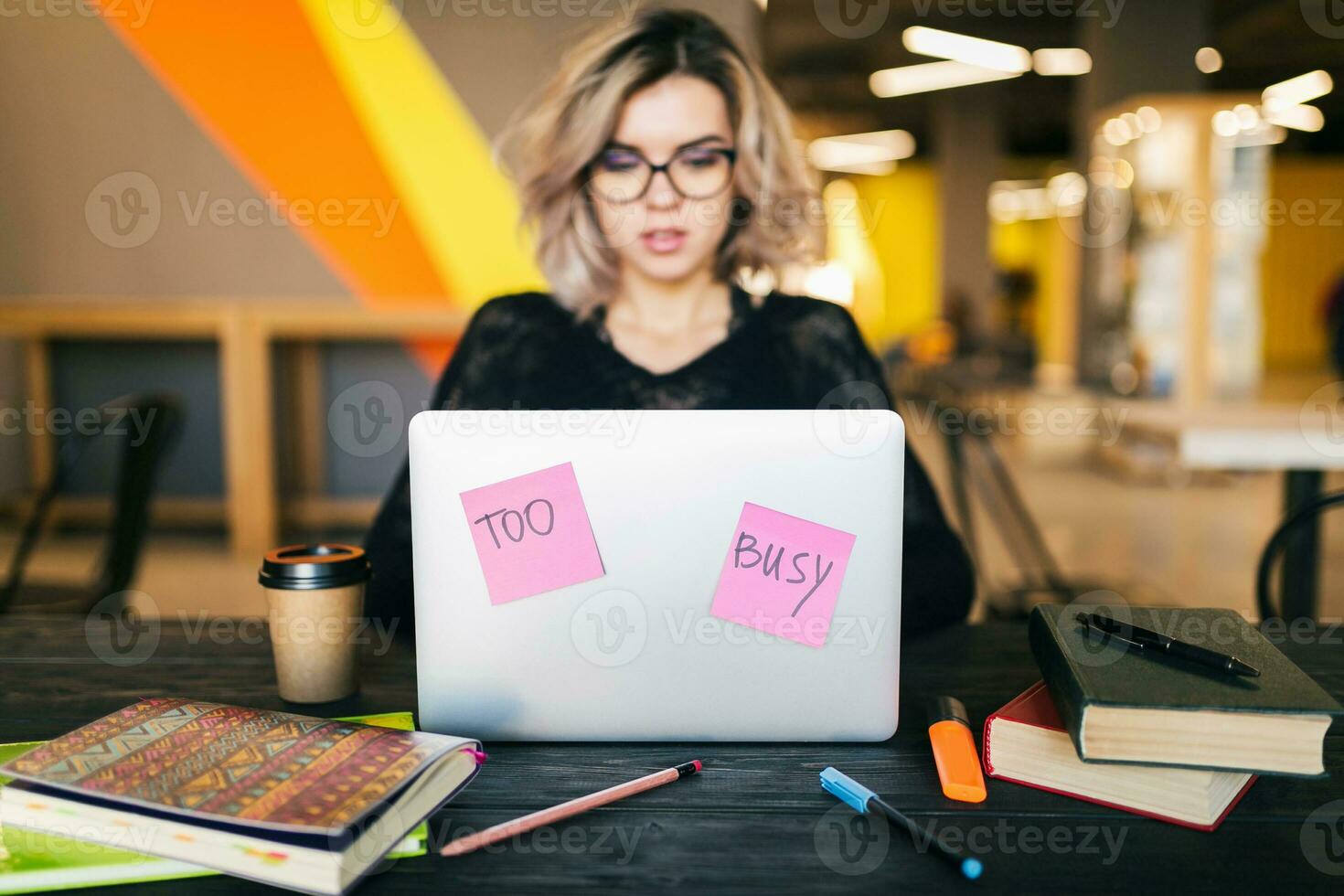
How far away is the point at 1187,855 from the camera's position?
662 mm

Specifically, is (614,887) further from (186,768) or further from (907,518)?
(907,518)

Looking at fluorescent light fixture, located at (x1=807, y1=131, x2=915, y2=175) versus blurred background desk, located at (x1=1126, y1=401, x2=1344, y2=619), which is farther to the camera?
fluorescent light fixture, located at (x1=807, y1=131, x2=915, y2=175)

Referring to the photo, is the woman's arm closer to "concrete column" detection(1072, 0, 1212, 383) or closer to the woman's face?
the woman's face

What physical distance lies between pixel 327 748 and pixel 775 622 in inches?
13.2

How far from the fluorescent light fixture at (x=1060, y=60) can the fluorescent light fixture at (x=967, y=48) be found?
100 millimetres

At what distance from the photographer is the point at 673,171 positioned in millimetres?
1640

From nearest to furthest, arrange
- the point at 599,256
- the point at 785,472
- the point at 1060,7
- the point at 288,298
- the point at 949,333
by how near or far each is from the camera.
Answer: the point at 785,472 → the point at 599,256 → the point at 288,298 → the point at 1060,7 → the point at 949,333

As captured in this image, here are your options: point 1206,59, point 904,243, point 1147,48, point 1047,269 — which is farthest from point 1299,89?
point 1047,269

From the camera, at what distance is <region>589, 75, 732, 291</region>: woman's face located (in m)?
1.65

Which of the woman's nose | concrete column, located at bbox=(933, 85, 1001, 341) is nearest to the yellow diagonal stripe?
the woman's nose

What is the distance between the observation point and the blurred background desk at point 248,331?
422cm

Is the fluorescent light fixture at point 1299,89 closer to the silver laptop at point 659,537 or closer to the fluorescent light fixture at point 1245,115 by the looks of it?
the fluorescent light fixture at point 1245,115

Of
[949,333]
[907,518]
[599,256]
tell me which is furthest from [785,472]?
[949,333]

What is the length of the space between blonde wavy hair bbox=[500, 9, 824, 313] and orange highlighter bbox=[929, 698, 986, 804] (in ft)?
3.46
